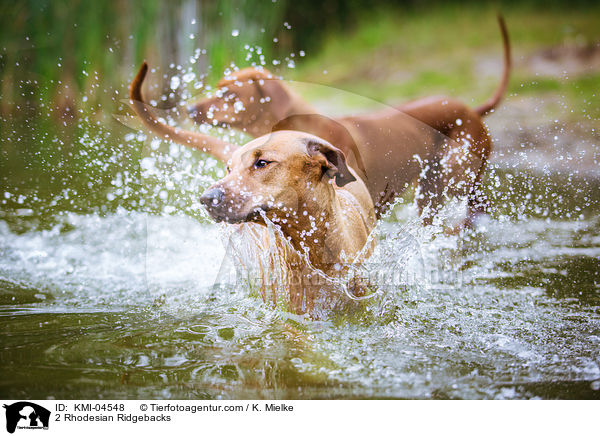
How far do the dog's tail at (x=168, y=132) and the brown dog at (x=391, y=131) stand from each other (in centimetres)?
26

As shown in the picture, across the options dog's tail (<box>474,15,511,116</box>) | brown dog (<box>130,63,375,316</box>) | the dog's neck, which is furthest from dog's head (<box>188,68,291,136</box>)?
dog's tail (<box>474,15,511,116</box>)

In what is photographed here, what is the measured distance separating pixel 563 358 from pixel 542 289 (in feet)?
2.35

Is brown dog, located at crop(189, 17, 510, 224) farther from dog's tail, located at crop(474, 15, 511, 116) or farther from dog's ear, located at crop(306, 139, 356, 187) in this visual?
dog's ear, located at crop(306, 139, 356, 187)

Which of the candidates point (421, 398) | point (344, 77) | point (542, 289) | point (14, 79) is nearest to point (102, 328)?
point (421, 398)

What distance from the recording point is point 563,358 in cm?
187

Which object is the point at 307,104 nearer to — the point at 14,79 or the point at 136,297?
the point at 136,297

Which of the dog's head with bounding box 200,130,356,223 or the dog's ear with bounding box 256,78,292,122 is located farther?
the dog's ear with bounding box 256,78,292,122

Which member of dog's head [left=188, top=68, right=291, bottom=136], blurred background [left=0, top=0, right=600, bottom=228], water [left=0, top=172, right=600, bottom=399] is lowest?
water [left=0, top=172, right=600, bottom=399]

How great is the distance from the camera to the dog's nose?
1.72m

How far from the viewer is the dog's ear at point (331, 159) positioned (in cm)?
191
